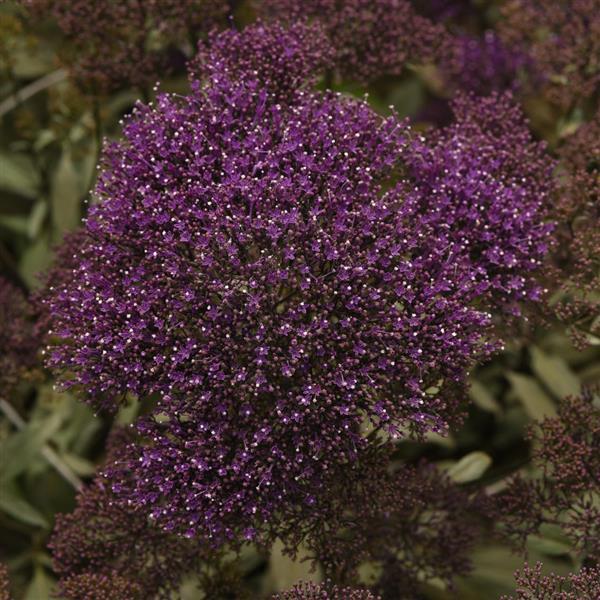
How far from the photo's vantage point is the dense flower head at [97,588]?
2.58m

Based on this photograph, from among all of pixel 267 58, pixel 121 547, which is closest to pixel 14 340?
pixel 121 547

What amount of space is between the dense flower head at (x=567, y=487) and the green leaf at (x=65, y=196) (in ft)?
7.38

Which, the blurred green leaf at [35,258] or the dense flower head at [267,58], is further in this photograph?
the blurred green leaf at [35,258]

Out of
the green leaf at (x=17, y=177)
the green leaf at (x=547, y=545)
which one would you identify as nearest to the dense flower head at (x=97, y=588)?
the green leaf at (x=547, y=545)

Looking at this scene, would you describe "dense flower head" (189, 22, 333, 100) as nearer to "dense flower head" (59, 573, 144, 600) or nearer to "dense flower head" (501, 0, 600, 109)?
"dense flower head" (501, 0, 600, 109)

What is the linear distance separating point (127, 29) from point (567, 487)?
221 cm

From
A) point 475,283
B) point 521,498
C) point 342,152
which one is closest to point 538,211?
point 475,283

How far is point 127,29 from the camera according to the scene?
332cm

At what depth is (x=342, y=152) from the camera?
8.67ft

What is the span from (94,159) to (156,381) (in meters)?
1.70

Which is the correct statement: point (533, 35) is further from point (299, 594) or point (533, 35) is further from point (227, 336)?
point (299, 594)

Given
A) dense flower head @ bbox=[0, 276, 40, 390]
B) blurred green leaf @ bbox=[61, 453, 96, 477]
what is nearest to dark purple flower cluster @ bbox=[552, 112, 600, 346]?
dense flower head @ bbox=[0, 276, 40, 390]

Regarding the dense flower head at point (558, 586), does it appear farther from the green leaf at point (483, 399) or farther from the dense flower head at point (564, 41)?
the dense flower head at point (564, 41)

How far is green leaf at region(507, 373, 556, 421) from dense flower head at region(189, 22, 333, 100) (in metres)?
1.59
